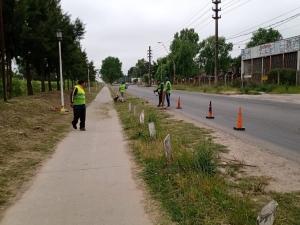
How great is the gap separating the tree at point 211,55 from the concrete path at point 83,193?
79.6 m

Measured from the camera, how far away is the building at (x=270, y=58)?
1355 inches

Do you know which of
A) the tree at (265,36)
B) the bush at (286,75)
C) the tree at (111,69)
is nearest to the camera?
the bush at (286,75)

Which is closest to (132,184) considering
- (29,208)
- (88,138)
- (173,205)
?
(173,205)

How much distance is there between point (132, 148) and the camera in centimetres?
762

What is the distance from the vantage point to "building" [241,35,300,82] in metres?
34.4

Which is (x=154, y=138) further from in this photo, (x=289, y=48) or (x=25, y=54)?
(x=289, y=48)

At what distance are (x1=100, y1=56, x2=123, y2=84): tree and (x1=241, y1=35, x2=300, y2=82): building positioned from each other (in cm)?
10823

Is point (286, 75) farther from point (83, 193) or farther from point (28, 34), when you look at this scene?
point (83, 193)

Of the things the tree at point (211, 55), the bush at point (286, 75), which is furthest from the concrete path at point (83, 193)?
the tree at point (211, 55)

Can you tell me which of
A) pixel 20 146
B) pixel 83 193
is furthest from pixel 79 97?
pixel 83 193

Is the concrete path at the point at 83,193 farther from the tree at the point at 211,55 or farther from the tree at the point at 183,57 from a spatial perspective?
the tree at the point at 211,55

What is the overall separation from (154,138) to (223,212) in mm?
4419

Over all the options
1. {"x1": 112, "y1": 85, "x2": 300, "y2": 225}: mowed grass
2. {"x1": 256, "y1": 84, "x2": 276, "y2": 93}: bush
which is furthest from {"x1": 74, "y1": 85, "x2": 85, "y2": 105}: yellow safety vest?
{"x1": 256, "y1": 84, "x2": 276, "y2": 93}: bush

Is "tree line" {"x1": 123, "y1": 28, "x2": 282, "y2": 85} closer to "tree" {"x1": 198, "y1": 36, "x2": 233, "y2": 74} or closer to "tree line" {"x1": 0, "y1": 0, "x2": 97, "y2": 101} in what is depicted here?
"tree" {"x1": 198, "y1": 36, "x2": 233, "y2": 74}
